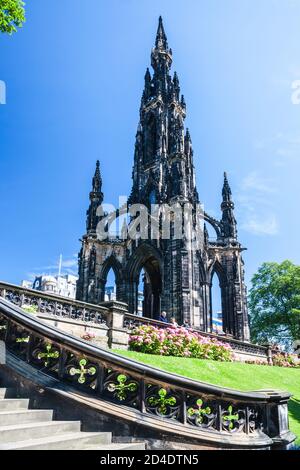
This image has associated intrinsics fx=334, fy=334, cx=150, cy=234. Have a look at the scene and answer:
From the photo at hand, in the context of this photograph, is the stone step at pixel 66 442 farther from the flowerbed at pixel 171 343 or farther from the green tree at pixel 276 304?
the green tree at pixel 276 304

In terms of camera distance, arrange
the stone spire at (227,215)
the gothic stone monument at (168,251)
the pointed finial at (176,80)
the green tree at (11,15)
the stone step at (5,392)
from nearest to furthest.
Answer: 1. the stone step at (5,392)
2. the green tree at (11,15)
3. the gothic stone monument at (168,251)
4. the stone spire at (227,215)
5. the pointed finial at (176,80)

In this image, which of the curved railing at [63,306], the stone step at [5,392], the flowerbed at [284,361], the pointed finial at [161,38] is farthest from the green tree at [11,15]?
the pointed finial at [161,38]

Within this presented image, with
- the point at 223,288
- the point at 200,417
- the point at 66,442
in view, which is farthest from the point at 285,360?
the point at 66,442

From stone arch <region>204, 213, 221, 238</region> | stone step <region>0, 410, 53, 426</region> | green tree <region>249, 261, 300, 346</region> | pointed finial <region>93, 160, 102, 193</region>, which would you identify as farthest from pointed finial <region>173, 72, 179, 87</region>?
stone step <region>0, 410, 53, 426</region>

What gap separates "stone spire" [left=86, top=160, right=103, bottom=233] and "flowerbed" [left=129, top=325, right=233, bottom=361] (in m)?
19.6

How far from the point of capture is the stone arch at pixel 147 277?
30.7 meters

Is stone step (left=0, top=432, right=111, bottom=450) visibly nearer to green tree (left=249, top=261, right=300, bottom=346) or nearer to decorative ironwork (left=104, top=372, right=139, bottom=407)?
decorative ironwork (left=104, top=372, right=139, bottom=407)

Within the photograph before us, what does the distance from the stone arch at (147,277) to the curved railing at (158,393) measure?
79.7ft

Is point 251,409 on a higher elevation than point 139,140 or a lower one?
lower

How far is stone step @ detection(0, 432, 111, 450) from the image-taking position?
3321 mm

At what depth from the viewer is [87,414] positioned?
4113 mm
